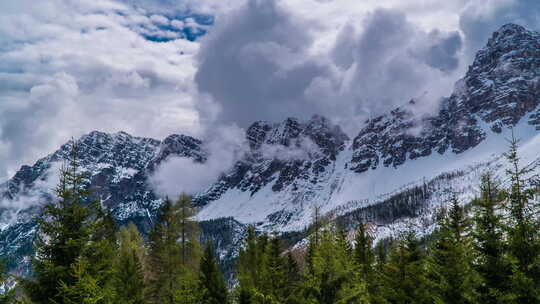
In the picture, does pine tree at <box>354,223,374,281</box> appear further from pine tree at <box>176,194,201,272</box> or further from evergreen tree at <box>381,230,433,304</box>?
pine tree at <box>176,194,201,272</box>

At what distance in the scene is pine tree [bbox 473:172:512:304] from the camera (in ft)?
73.7

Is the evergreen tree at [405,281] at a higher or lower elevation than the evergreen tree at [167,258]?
lower

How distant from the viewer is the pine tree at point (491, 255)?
22469 mm

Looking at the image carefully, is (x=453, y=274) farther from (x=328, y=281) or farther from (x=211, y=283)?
(x=211, y=283)

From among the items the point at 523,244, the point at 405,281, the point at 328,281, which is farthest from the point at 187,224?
the point at 523,244

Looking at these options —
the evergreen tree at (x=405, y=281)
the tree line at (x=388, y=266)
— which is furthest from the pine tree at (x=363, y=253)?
the evergreen tree at (x=405, y=281)

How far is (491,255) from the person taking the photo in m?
23.1

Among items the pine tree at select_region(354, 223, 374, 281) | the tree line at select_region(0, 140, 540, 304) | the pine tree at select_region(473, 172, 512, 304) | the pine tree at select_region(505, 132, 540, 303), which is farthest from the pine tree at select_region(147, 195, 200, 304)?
the pine tree at select_region(505, 132, 540, 303)

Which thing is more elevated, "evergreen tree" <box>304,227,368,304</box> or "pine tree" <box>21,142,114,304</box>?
"pine tree" <box>21,142,114,304</box>

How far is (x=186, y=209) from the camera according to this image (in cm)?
4312

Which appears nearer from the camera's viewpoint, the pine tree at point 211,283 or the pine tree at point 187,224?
the pine tree at point 211,283

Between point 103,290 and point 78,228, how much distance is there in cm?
283

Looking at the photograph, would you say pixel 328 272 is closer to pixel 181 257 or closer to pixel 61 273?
pixel 61 273

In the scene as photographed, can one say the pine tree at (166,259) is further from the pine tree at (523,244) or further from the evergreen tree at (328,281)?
the pine tree at (523,244)
